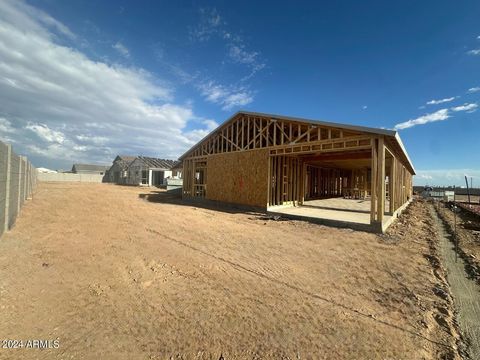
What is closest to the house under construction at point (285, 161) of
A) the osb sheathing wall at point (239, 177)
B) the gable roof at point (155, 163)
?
the osb sheathing wall at point (239, 177)

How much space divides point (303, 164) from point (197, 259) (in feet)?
38.5

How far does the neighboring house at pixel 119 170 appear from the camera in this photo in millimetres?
38322

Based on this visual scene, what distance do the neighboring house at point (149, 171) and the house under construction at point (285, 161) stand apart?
53.7ft

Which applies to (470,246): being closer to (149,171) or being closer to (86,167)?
(149,171)

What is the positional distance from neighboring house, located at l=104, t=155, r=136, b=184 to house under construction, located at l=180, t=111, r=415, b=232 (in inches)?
941

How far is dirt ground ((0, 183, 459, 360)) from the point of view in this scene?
115 inches

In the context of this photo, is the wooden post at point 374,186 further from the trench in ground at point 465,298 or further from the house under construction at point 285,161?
the trench in ground at point 465,298

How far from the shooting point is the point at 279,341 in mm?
2984

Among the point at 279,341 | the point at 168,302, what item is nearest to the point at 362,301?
the point at 279,341

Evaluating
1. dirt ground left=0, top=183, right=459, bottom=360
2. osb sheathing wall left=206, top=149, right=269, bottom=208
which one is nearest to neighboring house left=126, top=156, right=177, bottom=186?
osb sheathing wall left=206, top=149, right=269, bottom=208

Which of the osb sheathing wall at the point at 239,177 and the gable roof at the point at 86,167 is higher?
the gable roof at the point at 86,167

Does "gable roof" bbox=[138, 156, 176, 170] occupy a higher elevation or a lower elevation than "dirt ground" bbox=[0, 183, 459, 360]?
higher

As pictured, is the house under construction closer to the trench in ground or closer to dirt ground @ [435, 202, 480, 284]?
dirt ground @ [435, 202, 480, 284]

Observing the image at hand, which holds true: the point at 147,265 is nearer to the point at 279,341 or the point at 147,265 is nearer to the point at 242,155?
the point at 279,341
